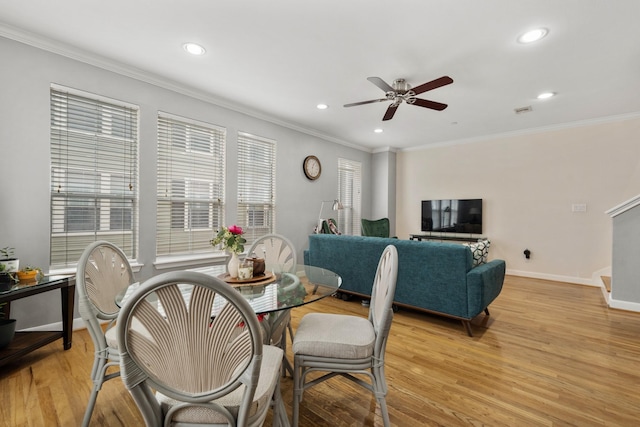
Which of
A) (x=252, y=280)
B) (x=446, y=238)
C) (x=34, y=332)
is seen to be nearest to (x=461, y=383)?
(x=252, y=280)

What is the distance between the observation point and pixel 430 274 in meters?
2.85

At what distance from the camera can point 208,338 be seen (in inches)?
34.9

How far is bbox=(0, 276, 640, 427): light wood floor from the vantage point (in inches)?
62.7

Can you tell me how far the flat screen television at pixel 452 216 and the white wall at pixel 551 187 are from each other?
0.55 ft

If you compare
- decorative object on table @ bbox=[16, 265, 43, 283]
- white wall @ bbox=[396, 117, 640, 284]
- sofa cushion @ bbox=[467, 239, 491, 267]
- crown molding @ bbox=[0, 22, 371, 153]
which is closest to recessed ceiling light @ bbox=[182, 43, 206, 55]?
crown molding @ bbox=[0, 22, 371, 153]

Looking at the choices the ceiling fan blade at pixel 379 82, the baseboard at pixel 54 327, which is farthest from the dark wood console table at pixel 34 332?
the ceiling fan blade at pixel 379 82

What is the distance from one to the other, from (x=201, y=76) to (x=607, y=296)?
5560 mm

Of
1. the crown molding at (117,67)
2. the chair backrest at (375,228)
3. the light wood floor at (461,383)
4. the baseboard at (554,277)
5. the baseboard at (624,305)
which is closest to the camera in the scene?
the light wood floor at (461,383)

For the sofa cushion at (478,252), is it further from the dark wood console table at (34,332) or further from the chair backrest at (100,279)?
the dark wood console table at (34,332)

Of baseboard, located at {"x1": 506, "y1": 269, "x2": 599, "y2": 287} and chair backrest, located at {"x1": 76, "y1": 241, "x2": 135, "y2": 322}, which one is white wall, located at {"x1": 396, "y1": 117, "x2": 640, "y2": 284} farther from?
chair backrest, located at {"x1": 76, "y1": 241, "x2": 135, "y2": 322}

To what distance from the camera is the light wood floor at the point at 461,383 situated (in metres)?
1.59

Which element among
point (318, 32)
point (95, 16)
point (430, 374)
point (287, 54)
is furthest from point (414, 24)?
point (430, 374)

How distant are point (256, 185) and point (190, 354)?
358cm

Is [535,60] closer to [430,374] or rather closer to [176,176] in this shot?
[430,374]
